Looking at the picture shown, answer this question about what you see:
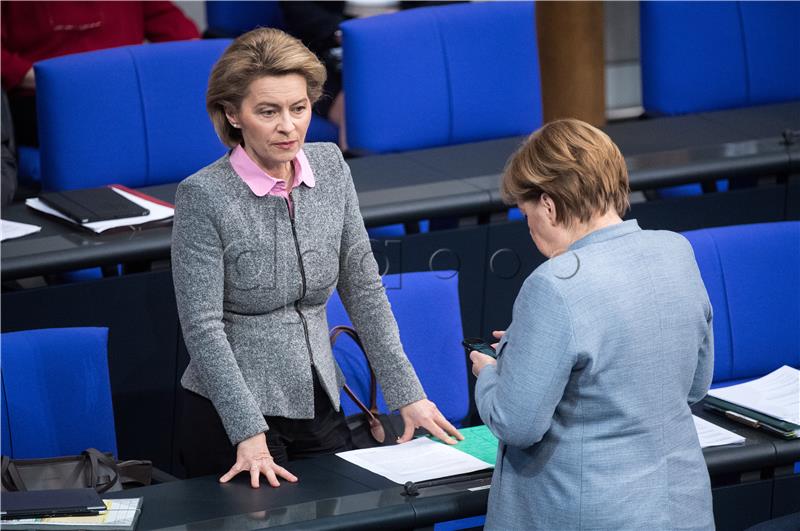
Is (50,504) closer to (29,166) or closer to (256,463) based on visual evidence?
(256,463)

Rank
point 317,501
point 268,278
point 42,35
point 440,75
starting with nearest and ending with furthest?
point 317,501
point 268,278
point 440,75
point 42,35

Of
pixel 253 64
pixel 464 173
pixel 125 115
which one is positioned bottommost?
pixel 464 173

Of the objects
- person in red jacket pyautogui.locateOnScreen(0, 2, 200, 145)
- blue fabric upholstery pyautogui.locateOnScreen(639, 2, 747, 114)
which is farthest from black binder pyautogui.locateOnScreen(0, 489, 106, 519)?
blue fabric upholstery pyautogui.locateOnScreen(639, 2, 747, 114)

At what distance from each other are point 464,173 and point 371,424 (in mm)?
1505

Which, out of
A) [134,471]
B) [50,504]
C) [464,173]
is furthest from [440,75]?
[50,504]

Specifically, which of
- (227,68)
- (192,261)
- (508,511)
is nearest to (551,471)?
(508,511)

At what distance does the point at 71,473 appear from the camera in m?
2.60

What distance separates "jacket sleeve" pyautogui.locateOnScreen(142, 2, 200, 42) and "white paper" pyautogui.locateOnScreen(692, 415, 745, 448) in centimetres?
287

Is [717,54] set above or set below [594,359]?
above

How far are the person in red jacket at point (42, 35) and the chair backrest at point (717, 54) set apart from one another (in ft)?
6.32

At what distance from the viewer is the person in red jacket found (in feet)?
15.0

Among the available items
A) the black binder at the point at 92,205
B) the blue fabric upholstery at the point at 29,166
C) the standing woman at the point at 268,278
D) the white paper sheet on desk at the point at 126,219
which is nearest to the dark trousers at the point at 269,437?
the standing woman at the point at 268,278

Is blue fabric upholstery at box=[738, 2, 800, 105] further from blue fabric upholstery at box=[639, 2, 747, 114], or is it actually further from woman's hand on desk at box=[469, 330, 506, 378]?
woman's hand on desk at box=[469, 330, 506, 378]

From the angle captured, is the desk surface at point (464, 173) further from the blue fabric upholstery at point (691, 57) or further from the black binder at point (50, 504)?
the black binder at point (50, 504)
